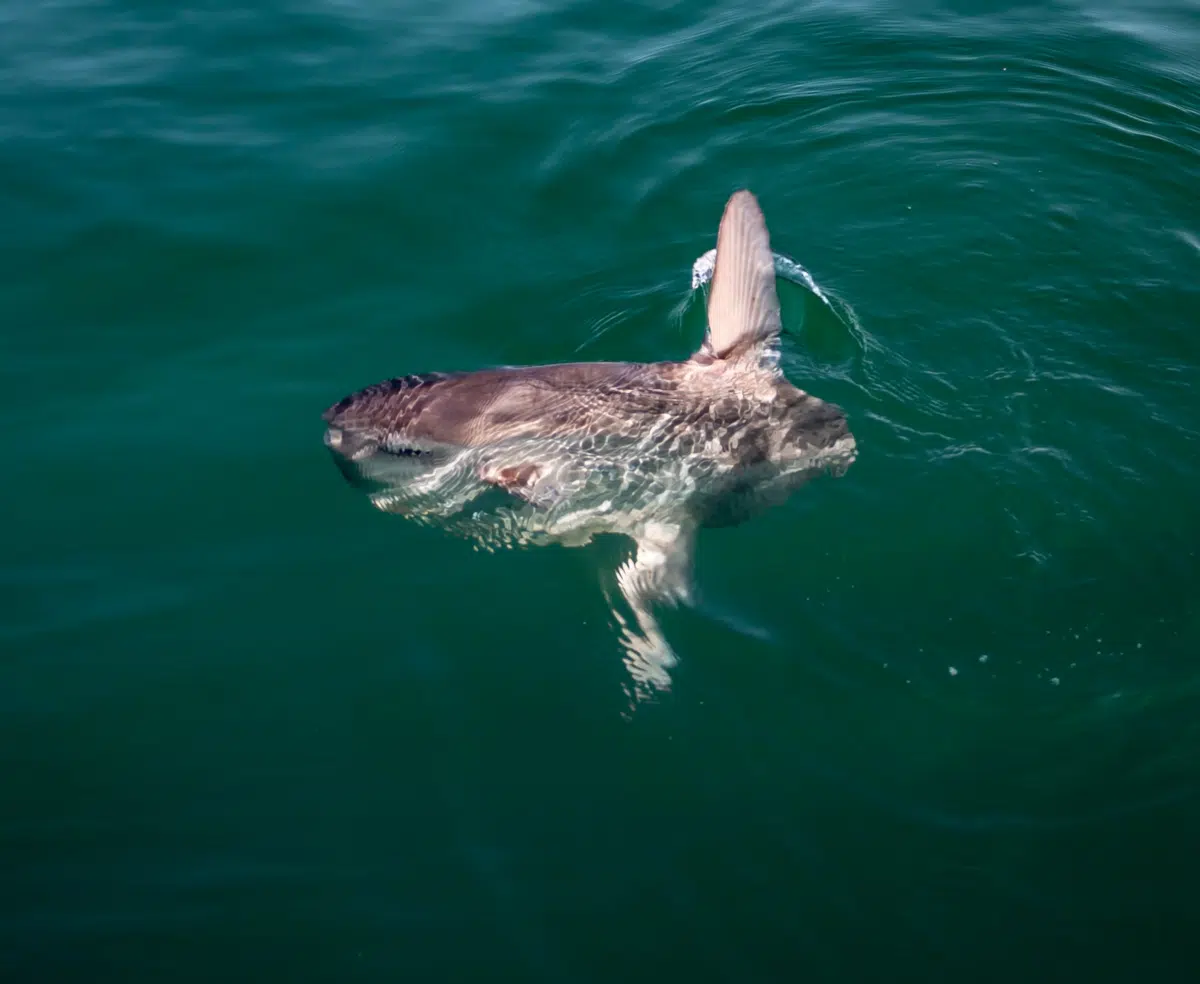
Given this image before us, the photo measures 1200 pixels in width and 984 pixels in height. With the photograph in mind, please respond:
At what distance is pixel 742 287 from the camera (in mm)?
5258

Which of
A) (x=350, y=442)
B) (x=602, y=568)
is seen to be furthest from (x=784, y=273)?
(x=350, y=442)

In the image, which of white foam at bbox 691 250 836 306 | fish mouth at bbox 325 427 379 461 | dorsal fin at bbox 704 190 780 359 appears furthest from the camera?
white foam at bbox 691 250 836 306

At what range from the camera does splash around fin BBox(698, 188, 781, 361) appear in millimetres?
5117

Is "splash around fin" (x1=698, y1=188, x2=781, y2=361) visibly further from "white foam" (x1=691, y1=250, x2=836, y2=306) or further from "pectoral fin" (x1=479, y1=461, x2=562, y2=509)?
"white foam" (x1=691, y1=250, x2=836, y2=306)

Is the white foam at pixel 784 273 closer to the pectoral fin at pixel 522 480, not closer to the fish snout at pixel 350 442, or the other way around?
the pectoral fin at pixel 522 480

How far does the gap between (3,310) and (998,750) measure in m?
7.32

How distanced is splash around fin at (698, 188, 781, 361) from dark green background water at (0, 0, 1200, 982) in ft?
3.25

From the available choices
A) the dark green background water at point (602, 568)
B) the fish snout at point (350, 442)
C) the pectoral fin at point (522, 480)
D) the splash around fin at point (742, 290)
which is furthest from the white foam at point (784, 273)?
the fish snout at point (350, 442)

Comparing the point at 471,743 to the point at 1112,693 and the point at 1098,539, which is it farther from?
the point at 1098,539

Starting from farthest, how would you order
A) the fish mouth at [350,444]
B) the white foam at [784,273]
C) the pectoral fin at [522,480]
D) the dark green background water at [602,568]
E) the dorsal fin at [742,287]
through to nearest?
the white foam at [784,273] < the fish mouth at [350,444] < the pectoral fin at [522,480] < the dorsal fin at [742,287] < the dark green background water at [602,568]

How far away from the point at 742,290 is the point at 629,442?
3.36 feet

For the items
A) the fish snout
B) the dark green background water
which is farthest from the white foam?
the fish snout

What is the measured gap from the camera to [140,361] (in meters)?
6.96

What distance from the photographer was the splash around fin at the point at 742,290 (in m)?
5.12
